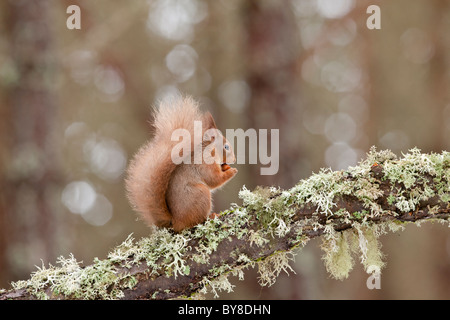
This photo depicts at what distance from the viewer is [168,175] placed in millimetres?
2277

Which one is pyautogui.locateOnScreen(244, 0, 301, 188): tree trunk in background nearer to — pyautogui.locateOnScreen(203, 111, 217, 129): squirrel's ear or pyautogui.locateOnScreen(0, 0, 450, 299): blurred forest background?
pyautogui.locateOnScreen(0, 0, 450, 299): blurred forest background

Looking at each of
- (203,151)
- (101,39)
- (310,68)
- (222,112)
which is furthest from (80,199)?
(203,151)

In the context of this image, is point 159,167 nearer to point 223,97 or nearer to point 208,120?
point 208,120

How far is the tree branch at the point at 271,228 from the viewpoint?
5.90ft

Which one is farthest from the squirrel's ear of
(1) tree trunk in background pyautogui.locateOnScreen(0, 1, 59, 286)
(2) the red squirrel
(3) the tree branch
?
(1) tree trunk in background pyautogui.locateOnScreen(0, 1, 59, 286)

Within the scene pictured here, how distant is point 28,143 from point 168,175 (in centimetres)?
177

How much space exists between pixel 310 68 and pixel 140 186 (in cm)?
796

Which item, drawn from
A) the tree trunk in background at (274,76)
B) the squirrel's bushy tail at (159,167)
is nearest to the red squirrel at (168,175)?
the squirrel's bushy tail at (159,167)

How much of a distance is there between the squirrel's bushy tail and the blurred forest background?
60.7 inches

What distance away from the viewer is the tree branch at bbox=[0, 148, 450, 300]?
180 cm

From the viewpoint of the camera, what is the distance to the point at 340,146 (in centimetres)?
1049

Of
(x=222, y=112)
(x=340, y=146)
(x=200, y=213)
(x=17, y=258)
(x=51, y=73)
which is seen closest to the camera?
(x=200, y=213)

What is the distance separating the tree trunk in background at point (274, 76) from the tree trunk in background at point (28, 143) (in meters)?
1.72

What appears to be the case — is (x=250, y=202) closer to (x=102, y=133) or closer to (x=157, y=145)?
(x=157, y=145)
